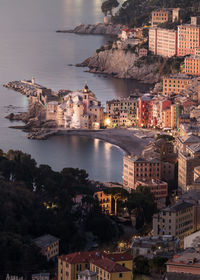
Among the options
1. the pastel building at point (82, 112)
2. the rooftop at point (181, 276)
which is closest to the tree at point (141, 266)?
the rooftop at point (181, 276)

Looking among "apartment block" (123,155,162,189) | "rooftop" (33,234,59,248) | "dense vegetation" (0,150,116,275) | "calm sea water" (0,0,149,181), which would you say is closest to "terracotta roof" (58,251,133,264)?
"dense vegetation" (0,150,116,275)

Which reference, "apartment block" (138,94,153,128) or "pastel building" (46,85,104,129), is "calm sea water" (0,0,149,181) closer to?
"pastel building" (46,85,104,129)

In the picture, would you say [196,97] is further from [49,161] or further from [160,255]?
[160,255]

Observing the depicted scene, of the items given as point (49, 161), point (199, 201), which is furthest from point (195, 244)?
point (49, 161)

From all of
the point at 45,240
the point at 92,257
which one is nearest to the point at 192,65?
the point at 45,240

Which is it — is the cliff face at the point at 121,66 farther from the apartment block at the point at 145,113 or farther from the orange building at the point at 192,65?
the apartment block at the point at 145,113

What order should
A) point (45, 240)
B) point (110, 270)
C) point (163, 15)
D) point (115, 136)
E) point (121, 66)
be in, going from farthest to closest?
point (163, 15) → point (121, 66) → point (115, 136) → point (45, 240) → point (110, 270)

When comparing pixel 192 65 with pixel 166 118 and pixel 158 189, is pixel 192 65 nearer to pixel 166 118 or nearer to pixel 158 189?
pixel 166 118
